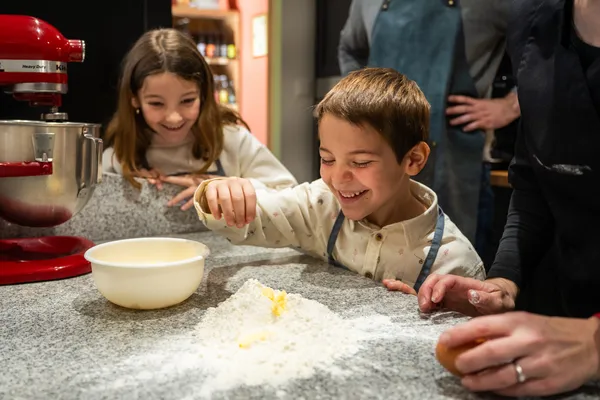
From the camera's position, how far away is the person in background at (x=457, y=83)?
172cm

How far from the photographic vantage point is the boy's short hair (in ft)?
3.21

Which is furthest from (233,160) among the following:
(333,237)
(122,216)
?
(333,237)

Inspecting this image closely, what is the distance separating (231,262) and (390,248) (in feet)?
0.96

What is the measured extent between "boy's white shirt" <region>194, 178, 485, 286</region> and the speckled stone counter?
271 mm

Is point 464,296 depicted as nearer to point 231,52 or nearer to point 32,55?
point 32,55

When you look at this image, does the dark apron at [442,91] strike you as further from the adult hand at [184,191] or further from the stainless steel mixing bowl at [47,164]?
the stainless steel mixing bowl at [47,164]

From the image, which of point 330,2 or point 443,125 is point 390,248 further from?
point 330,2

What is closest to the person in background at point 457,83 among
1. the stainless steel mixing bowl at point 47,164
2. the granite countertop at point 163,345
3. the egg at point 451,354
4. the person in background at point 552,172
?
the person in background at point 552,172

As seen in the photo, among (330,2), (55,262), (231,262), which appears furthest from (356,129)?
(330,2)

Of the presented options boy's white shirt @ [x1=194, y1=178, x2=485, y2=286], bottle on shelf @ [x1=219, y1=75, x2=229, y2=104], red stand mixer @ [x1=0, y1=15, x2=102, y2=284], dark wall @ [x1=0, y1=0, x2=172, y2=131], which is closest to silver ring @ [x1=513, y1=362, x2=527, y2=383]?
boy's white shirt @ [x1=194, y1=178, x2=485, y2=286]

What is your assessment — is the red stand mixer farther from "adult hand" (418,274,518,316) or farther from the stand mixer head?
"adult hand" (418,274,518,316)

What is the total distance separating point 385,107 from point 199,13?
3.78m

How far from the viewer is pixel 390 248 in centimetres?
103

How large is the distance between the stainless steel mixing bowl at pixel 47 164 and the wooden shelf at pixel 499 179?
125cm
